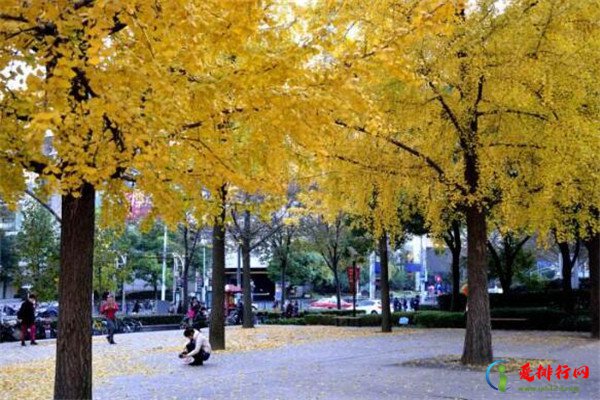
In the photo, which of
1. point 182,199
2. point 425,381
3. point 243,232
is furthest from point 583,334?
point 182,199

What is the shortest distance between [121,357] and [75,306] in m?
9.42

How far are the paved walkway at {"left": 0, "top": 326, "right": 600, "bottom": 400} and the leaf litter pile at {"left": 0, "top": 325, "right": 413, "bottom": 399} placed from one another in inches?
3.6

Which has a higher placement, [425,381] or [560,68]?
[560,68]

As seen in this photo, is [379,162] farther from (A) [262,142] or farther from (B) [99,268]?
(B) [99,268]

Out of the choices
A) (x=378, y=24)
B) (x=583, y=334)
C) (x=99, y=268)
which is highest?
(x=378, y=24)

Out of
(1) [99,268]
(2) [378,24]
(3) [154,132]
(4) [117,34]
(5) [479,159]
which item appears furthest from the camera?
(1) [99,268]

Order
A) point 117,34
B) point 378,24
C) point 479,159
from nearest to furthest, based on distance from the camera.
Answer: point 117,34
point 378,24
point 479,159

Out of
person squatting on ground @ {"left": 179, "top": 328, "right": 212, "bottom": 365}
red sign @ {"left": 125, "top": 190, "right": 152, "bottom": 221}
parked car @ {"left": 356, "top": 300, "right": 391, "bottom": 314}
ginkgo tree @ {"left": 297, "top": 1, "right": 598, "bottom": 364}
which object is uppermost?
ginkgo tree @ {"left": 297, "top": 1, "right": 598, "bottom": 364}

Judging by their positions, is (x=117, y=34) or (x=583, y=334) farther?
(x=583, y=334)

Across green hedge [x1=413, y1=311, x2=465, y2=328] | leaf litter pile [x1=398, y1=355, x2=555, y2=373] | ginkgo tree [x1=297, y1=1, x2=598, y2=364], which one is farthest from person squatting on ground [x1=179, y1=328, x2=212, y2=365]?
green hedge [x1=413, y1=311, x2=465, y2=328]

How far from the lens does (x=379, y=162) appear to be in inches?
498

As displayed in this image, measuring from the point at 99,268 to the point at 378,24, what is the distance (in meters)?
26.5

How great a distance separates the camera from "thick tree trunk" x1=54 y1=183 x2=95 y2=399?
23.1ft
